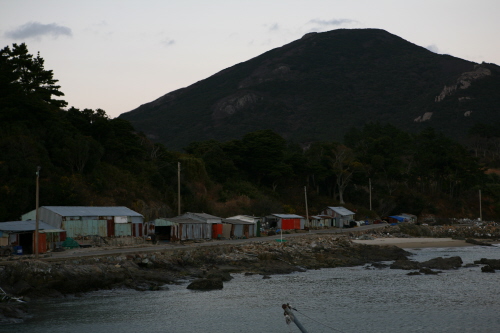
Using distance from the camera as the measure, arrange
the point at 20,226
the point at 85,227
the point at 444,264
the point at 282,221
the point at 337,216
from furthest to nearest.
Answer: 1. the point at 337,216
2. the point at 282,221
3. the point at 85,227
4. the point at 444,264
5. the point at 20,226

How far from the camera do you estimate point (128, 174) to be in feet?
227

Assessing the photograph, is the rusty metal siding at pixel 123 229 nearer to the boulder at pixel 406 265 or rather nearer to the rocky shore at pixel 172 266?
the rocky shore at pixel 172 266

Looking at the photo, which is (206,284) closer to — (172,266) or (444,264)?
(172,266)

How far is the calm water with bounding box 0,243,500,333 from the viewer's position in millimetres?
23484

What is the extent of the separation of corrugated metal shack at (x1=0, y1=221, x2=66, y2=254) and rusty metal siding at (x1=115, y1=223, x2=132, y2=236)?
7.33 meters

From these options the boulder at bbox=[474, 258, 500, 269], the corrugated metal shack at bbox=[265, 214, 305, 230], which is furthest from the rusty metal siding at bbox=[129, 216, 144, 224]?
the boulder at bbox=[474, 258, 500, 269]

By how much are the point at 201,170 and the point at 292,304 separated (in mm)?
55781

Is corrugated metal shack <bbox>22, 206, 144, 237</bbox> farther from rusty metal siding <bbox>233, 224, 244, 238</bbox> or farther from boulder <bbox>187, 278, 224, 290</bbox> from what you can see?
boulder <bbox>187, 278, 224, 290</bbox>

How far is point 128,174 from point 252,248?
29.5 meters

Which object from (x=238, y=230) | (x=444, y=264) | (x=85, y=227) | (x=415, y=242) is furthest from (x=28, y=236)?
(x=415, y=242)

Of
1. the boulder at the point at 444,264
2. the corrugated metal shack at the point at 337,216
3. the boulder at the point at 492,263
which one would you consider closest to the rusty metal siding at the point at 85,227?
the boulder at the point at 444,264

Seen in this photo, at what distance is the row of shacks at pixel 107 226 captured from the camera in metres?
38.2

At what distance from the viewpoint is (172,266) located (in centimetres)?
3600

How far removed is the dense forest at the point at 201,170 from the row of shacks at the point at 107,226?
22.0 feet
